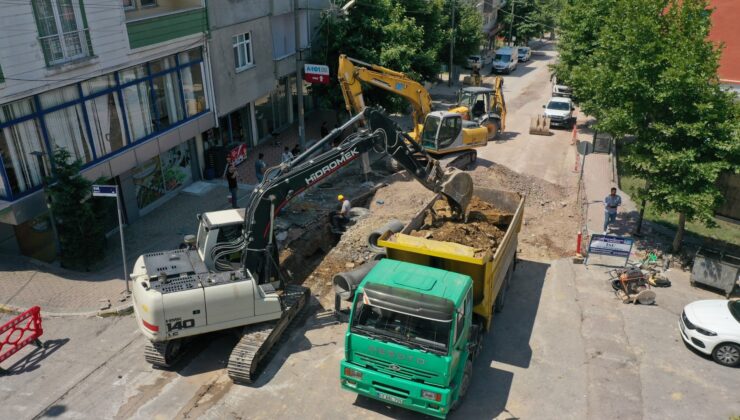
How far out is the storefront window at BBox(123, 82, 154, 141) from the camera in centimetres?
1841

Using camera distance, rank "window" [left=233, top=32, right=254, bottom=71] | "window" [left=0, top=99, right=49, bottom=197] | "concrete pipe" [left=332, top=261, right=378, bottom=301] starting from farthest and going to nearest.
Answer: "window" [left=233, top=32, right=254, bottom=71], "window" [left=0, top=99, right=49, bottom=197], "concrete pipe" [left=332, top=261, right=378, bottom=301]

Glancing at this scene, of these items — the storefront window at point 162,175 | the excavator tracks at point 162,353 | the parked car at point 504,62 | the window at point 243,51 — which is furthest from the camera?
the parked car at point 504,62

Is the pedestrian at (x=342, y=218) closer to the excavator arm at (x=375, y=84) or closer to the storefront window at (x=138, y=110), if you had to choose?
the excavator arm at (x=375, y=84)

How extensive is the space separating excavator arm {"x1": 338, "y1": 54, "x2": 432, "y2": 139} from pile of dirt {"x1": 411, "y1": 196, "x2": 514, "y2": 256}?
7.18 metres

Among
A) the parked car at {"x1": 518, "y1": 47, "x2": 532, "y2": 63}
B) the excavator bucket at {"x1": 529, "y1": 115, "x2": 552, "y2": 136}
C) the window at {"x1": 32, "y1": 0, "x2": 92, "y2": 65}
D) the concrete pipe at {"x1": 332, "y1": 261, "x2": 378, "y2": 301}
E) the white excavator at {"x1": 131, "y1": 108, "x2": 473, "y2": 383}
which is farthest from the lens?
the parked car at {"x1": 518, "y1": 47, "x2": 532, "y2": 63}

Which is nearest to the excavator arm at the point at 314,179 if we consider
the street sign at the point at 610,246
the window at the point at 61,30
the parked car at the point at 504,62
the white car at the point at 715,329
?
the street sign at the point at 610,246

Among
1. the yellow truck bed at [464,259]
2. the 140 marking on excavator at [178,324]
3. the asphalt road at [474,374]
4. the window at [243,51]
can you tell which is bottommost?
the asphalt road at [474,374]

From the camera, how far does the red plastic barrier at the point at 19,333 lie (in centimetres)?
1247

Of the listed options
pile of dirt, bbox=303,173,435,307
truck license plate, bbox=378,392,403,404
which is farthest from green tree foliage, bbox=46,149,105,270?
truck license plate, bbox=378,392,403,404

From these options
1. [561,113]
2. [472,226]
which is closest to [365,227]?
[472,226]

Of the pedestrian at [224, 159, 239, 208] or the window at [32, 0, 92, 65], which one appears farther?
the pedestrian at [224, 159, 239, 208]

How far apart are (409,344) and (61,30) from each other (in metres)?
12.4

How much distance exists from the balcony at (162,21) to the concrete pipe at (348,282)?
390 inches

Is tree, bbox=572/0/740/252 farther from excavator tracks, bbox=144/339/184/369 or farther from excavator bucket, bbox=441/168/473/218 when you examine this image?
excavator tracks, bbox=144/339/184/369
